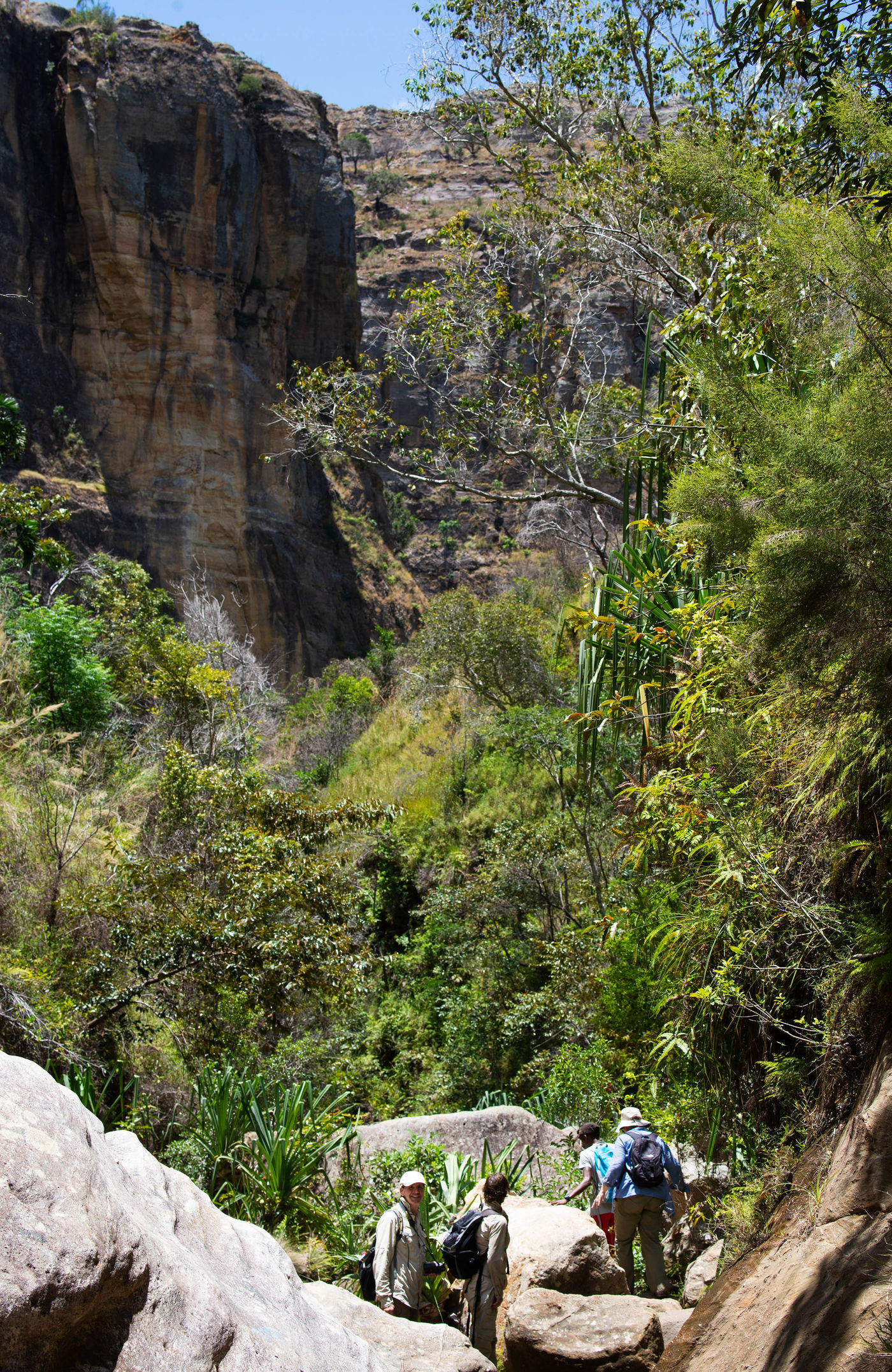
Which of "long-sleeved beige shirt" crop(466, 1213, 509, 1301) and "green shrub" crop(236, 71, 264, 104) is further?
"green shrub" crop(236, 71, 264, 104)

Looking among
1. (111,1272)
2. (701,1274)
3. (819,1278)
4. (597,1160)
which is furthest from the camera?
(597,1160)

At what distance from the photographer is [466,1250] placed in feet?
16.5

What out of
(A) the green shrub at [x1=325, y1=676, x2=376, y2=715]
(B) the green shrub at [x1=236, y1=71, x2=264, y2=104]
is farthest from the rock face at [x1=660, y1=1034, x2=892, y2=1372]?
(B) the green shrub at [x1=236, y1=71, x2=264, y2=104]

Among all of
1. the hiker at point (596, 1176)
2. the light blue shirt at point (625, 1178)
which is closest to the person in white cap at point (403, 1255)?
the light blue shirt at point (625, 1178)

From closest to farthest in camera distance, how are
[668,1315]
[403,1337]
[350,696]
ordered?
[403,1337] → [668,1315] → [350,696]

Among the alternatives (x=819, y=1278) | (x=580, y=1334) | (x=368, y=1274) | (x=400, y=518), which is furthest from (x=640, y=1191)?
(x=400, y=518)

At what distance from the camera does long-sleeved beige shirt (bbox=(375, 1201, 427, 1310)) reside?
4996mm

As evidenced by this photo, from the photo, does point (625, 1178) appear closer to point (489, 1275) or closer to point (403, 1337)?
point (489, 1275)

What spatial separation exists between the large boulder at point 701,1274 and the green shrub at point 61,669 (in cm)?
1281

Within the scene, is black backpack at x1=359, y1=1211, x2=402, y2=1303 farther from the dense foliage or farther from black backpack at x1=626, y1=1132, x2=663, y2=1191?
black backpack at x1=626, y1=1132, x2=663, y2=1191

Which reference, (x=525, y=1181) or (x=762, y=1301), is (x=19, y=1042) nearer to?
(x=525, y=1181)

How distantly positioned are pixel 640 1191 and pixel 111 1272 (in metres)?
3.40

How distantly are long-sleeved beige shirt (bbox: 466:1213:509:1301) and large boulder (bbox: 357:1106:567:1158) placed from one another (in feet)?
6.60

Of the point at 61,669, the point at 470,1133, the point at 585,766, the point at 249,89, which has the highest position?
the point at 249,89
